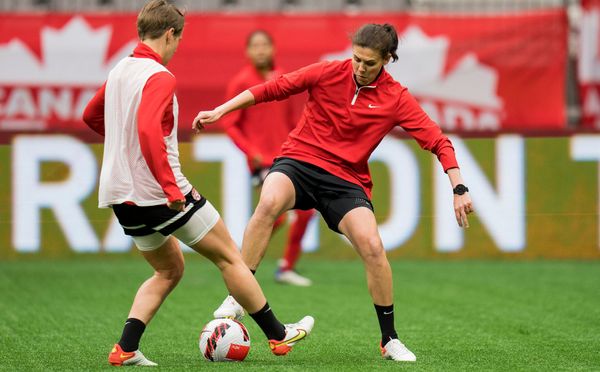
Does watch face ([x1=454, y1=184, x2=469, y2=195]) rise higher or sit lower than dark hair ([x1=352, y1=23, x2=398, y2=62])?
lower

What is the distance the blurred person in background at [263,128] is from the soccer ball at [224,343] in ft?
13.5

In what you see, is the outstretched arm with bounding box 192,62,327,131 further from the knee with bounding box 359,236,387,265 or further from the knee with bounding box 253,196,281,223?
the knee with bounding box 359,236,387,265

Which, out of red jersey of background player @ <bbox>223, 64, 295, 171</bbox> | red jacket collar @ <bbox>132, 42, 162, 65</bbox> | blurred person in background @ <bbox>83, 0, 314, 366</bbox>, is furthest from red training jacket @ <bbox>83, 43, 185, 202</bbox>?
A: red jersey of background player @ <bbox>223, 64, 295, 171</bbox>

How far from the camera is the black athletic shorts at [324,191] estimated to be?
7141mm

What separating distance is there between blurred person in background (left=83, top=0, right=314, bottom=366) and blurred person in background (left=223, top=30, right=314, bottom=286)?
440cm

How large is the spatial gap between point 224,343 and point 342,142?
4.68 feet

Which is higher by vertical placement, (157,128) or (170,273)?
(157,128)

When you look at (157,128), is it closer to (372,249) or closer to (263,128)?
(372,249)

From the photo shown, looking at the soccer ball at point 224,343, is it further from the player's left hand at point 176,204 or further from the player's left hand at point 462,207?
the player's left hand at point 462,207

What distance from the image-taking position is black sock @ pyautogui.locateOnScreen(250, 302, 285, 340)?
6.70m

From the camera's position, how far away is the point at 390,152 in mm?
13289

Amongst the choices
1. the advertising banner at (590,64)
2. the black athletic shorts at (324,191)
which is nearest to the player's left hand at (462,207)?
the black athletic shorts at (324,191)

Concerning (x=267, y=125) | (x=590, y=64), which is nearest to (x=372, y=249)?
(x=267, y=125)

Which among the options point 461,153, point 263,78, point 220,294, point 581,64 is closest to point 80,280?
point 220,294
